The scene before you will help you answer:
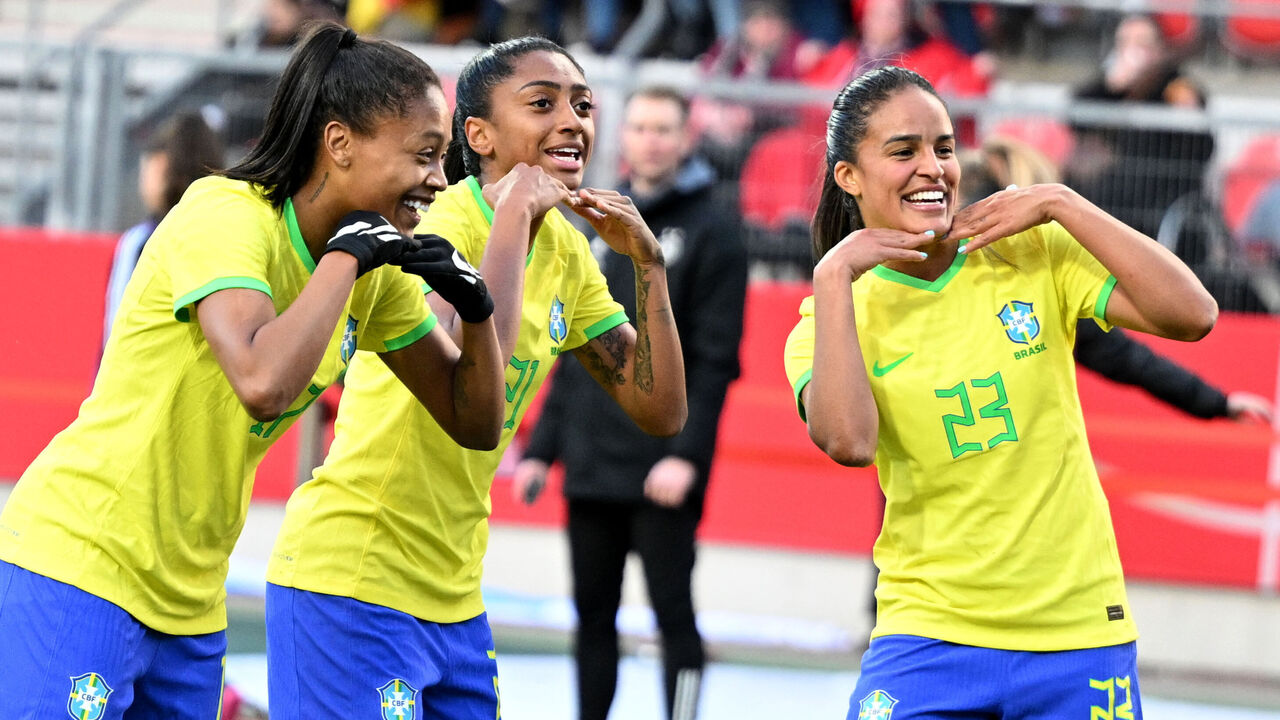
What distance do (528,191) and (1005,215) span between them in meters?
1.03

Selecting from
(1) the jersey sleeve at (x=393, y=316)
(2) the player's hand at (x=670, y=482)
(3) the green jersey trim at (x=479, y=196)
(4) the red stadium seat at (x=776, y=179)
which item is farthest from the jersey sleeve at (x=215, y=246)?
(4) the red stadium seat at (x=776, y=179)

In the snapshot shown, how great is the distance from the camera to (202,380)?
2.99 m

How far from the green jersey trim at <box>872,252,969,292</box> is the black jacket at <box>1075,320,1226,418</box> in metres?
2.19

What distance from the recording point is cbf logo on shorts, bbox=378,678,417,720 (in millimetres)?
3348

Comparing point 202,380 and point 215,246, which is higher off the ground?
point 215,246

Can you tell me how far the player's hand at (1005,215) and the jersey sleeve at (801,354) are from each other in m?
0.38

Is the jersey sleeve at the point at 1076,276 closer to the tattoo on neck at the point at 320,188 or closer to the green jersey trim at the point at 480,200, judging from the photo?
the green jersey trim at the point at 480,200

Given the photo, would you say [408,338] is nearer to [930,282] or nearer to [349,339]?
[349,339]

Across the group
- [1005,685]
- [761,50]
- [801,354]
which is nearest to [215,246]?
[801,354]

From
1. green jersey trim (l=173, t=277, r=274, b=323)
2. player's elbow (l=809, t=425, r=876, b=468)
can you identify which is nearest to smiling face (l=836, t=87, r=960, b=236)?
player's elbow (l=809, t=425, r=876, b=468)

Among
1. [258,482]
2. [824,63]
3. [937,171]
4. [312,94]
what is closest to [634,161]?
[937,171]

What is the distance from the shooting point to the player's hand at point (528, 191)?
3.43 m

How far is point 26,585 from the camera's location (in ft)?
9.77

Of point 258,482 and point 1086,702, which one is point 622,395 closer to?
point 1086,702
